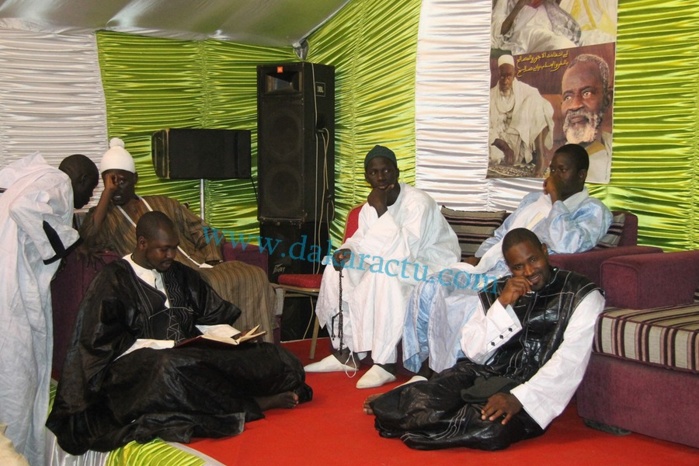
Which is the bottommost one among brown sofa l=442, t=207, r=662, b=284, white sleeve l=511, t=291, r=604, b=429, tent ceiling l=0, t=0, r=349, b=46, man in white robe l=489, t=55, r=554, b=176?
white sleeve l=511, t=291, r=604, b=429

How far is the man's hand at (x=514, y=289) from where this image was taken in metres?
3.33

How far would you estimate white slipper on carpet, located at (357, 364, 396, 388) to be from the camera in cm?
440

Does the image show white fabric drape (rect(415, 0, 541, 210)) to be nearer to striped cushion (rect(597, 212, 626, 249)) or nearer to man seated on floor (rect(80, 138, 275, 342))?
striped cushion (rect(597, 212, 626, 249))

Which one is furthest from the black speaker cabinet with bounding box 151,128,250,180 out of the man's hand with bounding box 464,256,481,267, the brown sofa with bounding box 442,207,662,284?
the man's hand with bounding box 464,256,481,267

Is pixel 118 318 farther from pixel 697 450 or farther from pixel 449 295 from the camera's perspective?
pixel 697 450

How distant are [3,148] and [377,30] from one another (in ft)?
9.90

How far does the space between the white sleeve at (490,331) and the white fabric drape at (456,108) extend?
85.8 inches

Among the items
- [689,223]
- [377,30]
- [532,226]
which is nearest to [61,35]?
[377,30]

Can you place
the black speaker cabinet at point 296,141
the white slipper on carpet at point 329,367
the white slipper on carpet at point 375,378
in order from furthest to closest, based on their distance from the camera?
the black speaker cabinet at point 296,141, the white slipper on carpet at point 329,367, the white slipper on carpet at point 375,378

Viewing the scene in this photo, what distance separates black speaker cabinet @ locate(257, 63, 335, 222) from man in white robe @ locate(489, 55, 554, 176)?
5.18ft

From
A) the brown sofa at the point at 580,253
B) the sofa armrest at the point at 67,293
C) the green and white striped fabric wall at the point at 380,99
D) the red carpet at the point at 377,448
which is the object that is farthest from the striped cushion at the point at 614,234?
the sofa armrest at the point at 67,293

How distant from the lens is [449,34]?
5.92 m

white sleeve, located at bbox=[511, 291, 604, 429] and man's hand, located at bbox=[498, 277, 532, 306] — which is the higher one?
man's hand, located at bbox=[498, 277, 532, 306]

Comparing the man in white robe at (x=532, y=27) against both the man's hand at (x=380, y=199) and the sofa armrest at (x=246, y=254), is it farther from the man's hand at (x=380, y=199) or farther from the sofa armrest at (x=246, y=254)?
the sofa armrest at (x=246, y=254)
